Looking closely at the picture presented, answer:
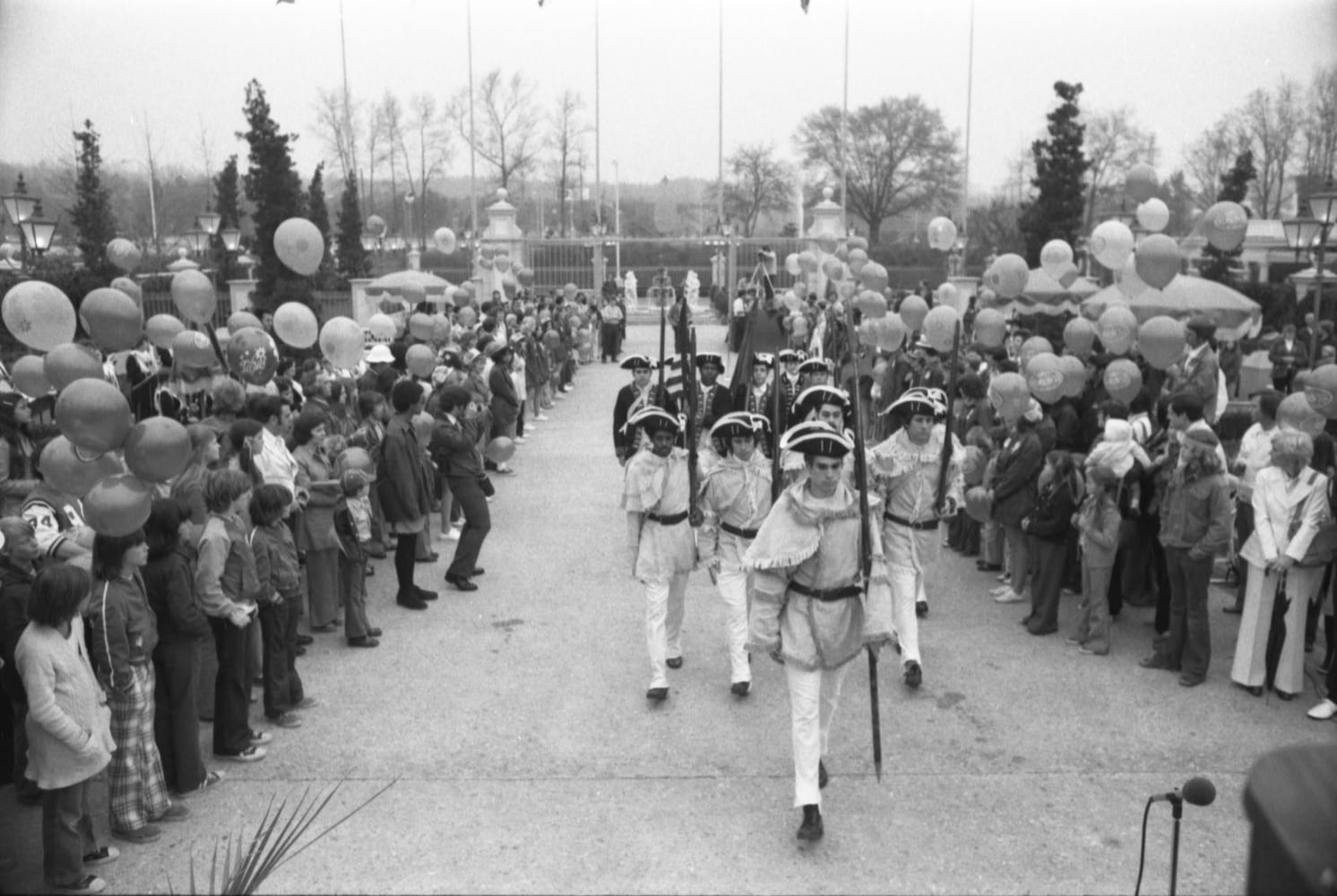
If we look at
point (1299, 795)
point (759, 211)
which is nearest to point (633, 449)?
point (1299, 795)

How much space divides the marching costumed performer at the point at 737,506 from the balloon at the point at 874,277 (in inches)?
344

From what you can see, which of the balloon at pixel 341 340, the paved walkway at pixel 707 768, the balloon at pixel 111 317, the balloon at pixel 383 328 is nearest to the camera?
the paved walkway at pixel 707 768

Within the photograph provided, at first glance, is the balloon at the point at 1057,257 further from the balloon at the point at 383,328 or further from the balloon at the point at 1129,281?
the balloon at the point at 383,328

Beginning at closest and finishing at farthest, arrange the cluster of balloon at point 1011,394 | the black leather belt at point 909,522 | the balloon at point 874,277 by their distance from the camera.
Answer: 1. the black leather belt at point 909,522
2. the cluster of balloon at point 1011,394
3. the balloon at point 874,277

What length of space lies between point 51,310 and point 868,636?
16.4 feet

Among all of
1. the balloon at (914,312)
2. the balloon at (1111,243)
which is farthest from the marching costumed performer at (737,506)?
the balloon at (914,312)

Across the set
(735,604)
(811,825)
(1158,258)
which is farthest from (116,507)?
(1158,258)

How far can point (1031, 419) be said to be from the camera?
805cm

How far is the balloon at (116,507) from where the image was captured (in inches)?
185

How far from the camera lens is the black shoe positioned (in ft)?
16.0

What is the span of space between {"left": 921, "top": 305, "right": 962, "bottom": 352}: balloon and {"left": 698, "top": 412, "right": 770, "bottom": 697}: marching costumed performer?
450cm

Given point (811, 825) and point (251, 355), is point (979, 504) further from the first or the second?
point (251, 355)

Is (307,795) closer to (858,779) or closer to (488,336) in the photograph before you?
(858,779)

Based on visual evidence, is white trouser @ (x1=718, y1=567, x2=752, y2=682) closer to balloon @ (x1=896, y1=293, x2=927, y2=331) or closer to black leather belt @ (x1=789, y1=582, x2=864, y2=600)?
black leather belt @ (x1=789, y1=582, x2=864, y2=600)
